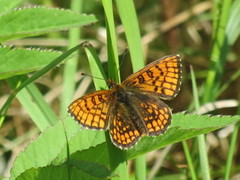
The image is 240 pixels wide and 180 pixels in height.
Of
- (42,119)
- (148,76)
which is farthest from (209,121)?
(42,119)

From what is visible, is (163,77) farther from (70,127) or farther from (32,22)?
(32,22)

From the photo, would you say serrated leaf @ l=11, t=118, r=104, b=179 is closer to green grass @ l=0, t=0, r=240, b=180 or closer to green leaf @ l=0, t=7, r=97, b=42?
green grass @ l=0, t=0, r=240, b=180

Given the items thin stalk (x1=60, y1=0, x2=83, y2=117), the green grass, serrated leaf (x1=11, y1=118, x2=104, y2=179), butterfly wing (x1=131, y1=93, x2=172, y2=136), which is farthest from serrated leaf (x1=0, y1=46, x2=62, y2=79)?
thin stalk (x1=60, y1=0, x2=83, y2=117)

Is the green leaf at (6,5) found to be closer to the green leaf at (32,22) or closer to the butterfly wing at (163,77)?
the green leaf at (32,22)

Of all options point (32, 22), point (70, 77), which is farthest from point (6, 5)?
point (70, 77)

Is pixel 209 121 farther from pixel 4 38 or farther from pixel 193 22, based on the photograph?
pixel 193 22

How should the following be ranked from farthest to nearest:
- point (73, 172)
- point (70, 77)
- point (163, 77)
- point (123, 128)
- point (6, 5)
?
point (70, 77)
point (163, 77)
point (123, 128)
point (6, 5)
point (73, 172)
